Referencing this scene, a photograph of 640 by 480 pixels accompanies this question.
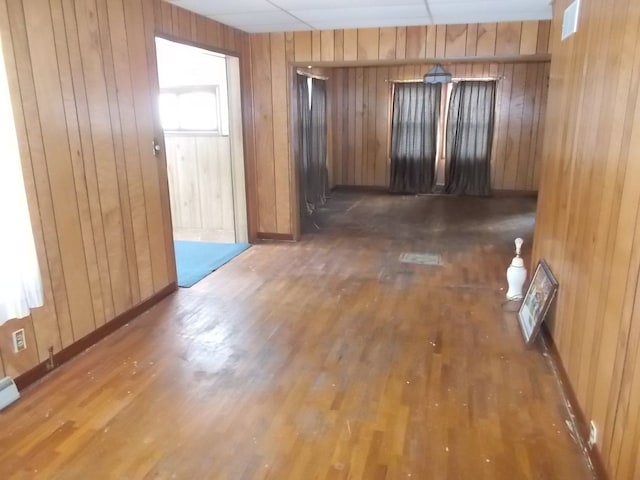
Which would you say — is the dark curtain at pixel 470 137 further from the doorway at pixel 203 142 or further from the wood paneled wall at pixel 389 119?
the doorway at pixel 203 142

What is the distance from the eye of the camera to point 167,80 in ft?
17.9

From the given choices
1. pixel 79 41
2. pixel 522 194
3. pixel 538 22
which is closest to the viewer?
pixel 79 41

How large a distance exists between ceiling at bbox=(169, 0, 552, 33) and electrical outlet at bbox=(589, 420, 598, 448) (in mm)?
2997

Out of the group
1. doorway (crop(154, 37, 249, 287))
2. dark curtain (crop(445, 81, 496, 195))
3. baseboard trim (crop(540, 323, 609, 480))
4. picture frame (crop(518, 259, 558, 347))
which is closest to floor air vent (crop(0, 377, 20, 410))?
doorway (crop(154, 37, 249, 287))

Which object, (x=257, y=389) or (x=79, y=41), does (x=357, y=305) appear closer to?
(x=257, y=389)

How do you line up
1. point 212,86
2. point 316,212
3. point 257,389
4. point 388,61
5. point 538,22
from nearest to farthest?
1. point 257,389
2. point 538,22
3. point 388,61
4. point 212,86
5. point 316,212

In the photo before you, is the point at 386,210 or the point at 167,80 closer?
the point at 167,80

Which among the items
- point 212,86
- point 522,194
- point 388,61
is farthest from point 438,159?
point 212,86

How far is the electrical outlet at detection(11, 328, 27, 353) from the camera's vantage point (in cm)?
261

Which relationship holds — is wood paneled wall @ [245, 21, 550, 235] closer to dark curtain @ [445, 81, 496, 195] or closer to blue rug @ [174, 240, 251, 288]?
blue rug @ [174, 240, 251, 288]

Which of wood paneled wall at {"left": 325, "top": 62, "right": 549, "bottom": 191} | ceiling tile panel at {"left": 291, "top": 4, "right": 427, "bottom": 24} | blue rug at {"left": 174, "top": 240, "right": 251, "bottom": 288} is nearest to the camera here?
ceiling tile panel at {"left": 291, "top": 4, "right": 427, "bottom": 24}

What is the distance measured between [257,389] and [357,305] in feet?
4.38

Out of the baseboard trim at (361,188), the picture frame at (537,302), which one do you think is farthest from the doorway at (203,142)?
the baseboard trim at (361,188)

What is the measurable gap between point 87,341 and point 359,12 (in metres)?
3.23
